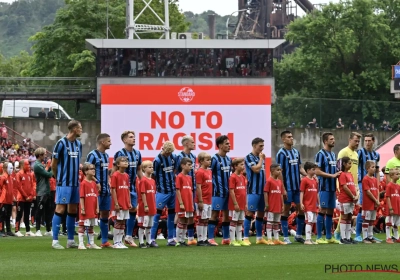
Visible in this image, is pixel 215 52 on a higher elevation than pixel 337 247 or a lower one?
higher

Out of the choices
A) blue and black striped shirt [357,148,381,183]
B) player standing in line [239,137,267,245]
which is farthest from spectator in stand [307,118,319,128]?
player standing in line [239,137,267,245]

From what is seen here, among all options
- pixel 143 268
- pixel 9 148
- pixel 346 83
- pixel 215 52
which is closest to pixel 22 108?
pixel 9 148

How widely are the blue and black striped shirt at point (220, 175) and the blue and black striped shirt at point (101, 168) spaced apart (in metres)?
2.08

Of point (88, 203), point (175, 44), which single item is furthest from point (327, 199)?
point (175, 44)

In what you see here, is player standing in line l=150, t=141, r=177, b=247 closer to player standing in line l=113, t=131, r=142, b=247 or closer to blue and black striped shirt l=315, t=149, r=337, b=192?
player standing in line l=113, t=131, r=142, b=247

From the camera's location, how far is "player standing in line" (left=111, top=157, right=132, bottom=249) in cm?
→ 1950

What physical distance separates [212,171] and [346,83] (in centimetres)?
5761

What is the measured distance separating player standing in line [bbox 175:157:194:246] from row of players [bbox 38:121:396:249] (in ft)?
0.47

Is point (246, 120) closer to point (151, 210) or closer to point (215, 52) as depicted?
point (215, 52)

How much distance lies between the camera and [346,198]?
21266 millimetres

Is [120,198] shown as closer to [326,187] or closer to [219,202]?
[219,202]

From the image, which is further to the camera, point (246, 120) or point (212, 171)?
point (246, 120)

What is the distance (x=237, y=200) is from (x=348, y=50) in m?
59.0

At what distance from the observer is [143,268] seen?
15.1 metres
